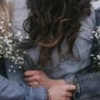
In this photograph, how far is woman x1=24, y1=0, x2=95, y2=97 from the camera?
2.29 meters

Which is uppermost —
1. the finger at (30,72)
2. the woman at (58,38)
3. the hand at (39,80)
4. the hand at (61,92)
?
the woman at (58,38)

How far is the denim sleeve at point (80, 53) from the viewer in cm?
233

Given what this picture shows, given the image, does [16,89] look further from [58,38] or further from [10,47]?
[58,38]

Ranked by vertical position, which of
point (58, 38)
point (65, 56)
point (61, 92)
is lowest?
point (61, 92)

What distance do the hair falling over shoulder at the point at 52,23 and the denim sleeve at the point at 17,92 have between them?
159 mm

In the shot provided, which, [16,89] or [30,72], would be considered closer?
[16,89]

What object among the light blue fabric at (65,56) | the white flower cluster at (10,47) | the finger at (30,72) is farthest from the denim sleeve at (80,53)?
the white flower cluster at (10,47)

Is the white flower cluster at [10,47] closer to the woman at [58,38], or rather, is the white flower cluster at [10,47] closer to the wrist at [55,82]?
the woman at [58,38]

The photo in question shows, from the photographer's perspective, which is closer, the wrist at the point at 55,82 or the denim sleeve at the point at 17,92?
the denim sleeve at the point at 17,92

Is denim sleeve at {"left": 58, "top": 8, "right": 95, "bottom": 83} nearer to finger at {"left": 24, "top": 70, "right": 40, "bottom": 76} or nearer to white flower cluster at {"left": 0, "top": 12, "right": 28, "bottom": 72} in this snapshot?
finger at {"left": 24, "top": 70, "right": 40, "bottom": 76}

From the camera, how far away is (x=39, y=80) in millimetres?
2328

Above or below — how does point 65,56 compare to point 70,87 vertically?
above

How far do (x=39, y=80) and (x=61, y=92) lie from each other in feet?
0.44

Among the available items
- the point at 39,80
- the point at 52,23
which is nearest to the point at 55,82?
the point at 39,80
